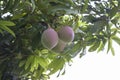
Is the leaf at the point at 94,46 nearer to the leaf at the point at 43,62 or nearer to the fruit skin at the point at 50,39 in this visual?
the leaf at the point at 43,62

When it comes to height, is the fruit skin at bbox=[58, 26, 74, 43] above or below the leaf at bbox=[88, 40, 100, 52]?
above

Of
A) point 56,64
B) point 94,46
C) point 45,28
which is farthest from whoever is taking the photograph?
point 94,46

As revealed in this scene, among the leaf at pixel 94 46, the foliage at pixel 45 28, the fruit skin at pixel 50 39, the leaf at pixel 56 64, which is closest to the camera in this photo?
the fruit skin at pixel 50 39

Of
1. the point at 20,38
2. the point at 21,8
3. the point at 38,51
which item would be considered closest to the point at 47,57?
the point at 38,51

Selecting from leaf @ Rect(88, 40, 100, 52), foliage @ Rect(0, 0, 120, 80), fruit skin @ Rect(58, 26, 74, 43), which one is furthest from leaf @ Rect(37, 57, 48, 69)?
fruit skin @ Rect(58, 26, 74, 43)

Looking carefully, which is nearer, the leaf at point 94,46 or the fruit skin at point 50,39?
the fruit skin at point 50,39

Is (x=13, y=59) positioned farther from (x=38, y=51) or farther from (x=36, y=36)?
(x=36, y=36)

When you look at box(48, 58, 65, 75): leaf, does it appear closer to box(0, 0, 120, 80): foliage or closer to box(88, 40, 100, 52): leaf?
box(0, 0, 120, 80): foliage

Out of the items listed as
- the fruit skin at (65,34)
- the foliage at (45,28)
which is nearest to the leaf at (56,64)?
the foliage at (45,28)

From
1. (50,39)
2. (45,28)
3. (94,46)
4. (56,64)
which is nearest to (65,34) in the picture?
(50,39)

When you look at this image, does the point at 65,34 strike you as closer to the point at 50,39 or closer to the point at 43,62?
the point at 50,39
